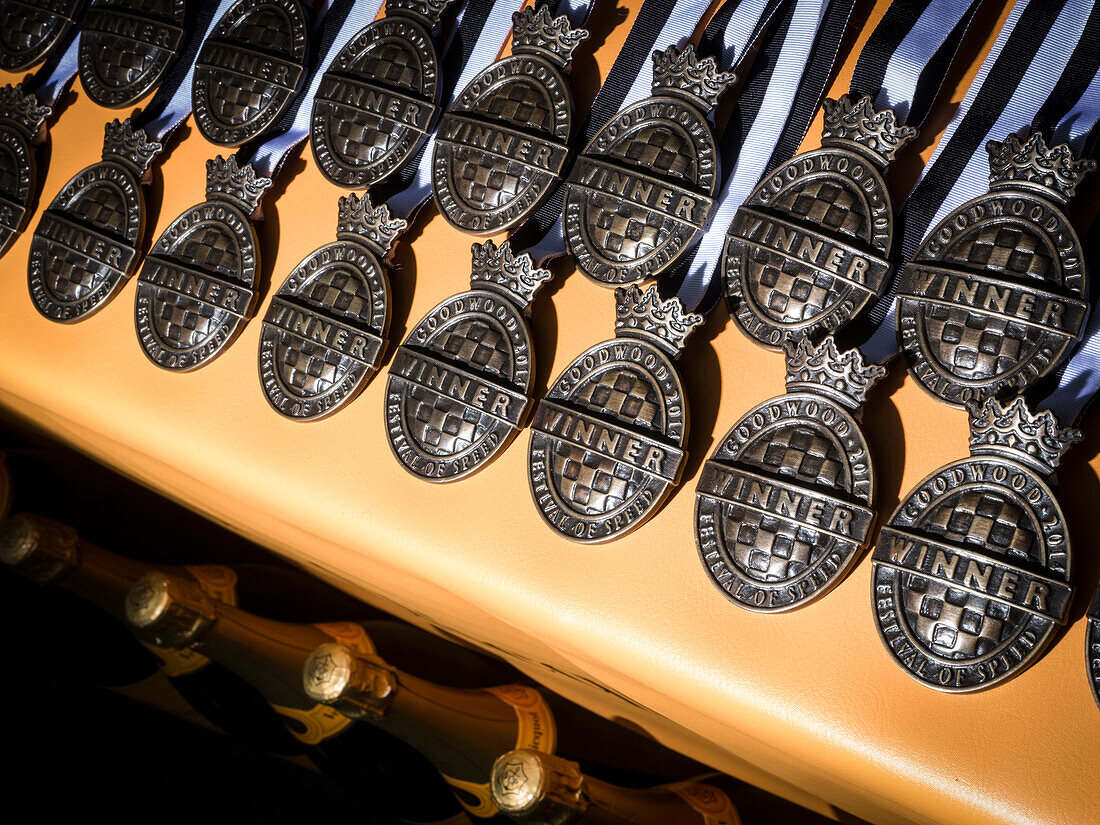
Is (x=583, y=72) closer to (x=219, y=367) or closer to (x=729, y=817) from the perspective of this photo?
(x=219, y=367)

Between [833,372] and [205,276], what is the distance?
88 centimetres

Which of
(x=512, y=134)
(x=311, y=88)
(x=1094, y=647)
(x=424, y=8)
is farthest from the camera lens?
(x=311, y=88)

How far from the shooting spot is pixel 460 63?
1.24 metres

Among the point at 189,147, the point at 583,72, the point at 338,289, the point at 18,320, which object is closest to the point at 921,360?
the point at 583,72

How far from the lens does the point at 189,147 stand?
1440 millimetres

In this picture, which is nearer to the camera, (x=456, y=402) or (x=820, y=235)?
(x=820, y=235)

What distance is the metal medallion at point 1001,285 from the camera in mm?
824

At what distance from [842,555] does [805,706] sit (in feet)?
0.55

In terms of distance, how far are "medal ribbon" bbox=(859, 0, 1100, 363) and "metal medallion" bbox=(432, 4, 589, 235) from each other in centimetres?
41

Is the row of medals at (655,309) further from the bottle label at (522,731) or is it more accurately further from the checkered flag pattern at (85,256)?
the bottle label at (522,731)

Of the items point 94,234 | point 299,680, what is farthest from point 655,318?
point 94,234

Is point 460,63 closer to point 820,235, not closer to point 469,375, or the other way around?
point 469,375

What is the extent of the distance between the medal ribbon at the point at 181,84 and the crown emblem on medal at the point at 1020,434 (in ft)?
4.18

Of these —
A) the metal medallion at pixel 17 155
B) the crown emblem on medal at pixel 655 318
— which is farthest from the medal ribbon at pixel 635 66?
the metal medallion at pixel 17 155
